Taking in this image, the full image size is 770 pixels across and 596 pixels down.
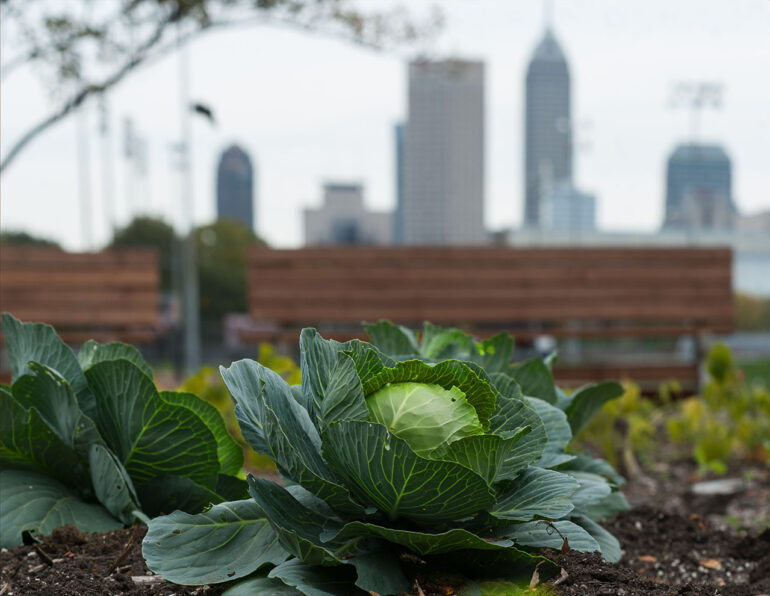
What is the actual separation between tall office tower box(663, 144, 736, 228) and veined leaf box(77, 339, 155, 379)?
12541mm

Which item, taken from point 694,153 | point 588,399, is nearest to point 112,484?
point 588,399

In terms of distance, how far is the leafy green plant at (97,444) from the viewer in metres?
1.22

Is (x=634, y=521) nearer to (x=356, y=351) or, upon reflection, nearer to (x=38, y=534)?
(x=356, y=351)

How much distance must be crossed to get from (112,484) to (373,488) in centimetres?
56

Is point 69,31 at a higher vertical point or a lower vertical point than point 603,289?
higher

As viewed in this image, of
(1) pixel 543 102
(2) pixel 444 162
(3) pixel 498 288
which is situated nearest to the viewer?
(3) pixel 498 288

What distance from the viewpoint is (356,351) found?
976mm

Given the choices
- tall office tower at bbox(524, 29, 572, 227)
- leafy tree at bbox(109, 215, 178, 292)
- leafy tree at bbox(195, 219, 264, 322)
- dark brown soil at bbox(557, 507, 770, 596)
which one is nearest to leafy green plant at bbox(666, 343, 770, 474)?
dark brown soil at bbox(557, 507, 770, 596)

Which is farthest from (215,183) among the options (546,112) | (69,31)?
(546,112)

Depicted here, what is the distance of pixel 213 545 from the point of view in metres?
1.03

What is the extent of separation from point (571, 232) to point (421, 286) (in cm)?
1358

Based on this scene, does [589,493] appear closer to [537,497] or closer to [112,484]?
[537,497]

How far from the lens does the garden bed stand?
99 cm

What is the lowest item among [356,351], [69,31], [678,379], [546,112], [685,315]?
[678,379]
